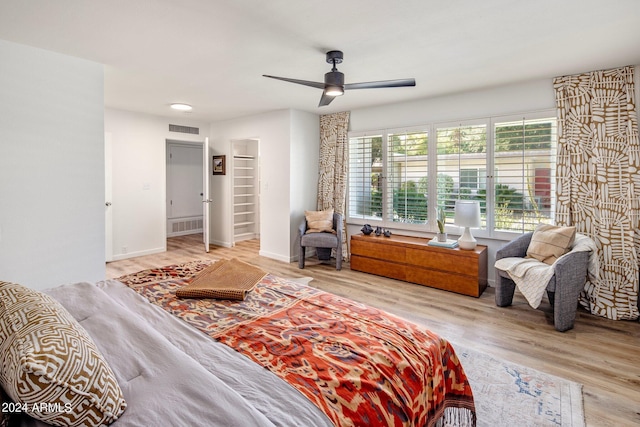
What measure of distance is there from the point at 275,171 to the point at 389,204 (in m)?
2.00

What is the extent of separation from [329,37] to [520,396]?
9.61 ft

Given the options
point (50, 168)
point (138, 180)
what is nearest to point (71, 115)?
point (50, 168)

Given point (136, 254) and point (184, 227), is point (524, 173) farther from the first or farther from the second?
point (184, 227)

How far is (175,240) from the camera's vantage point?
7.43 m

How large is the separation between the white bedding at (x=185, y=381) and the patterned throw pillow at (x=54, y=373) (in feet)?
0.24

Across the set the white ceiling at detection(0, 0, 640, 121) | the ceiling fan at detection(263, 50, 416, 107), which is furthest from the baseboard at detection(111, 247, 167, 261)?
the ceiling fan at detection(263, 50, 416, 107)

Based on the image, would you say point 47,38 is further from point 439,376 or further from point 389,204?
point 389,204

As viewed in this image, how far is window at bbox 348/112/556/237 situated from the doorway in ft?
14.4

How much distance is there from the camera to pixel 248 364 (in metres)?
1.26

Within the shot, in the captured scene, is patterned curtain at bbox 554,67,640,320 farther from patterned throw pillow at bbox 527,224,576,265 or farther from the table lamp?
the table lamp

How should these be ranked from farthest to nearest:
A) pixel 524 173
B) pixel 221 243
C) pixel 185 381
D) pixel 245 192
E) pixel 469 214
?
1. pixel 245 192
2. pixel 221 243
3. pixel 524 173
4. pixel 469 214
5. pixel 185 381

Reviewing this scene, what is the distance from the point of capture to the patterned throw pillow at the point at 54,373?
2.75 feet

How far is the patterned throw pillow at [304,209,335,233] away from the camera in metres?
5.28

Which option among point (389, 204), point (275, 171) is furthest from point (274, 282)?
point (275, 171)
